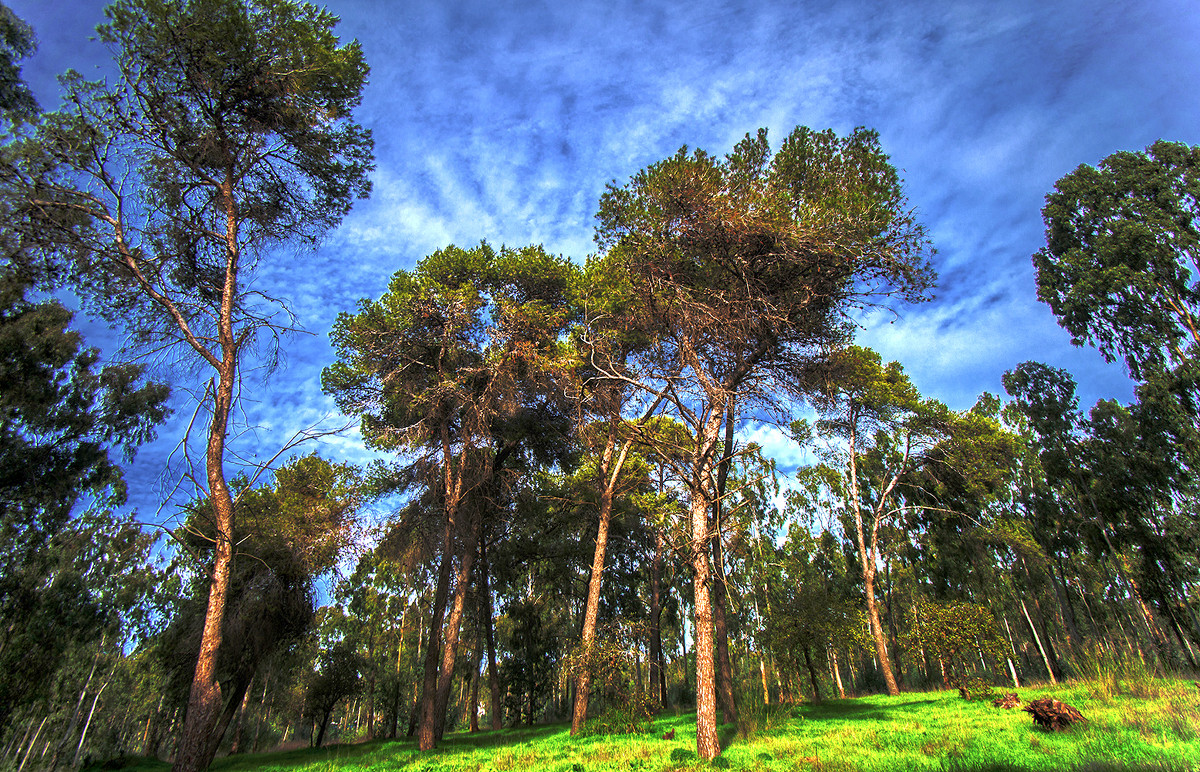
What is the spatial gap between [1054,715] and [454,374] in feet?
52.1

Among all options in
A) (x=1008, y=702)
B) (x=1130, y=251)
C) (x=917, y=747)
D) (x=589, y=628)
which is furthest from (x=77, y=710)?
(x=1130, y=251)

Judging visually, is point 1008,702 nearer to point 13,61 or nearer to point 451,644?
point 451,644

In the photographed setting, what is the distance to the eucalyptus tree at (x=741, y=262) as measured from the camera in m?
8.79

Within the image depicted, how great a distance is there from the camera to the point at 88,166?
8797mm

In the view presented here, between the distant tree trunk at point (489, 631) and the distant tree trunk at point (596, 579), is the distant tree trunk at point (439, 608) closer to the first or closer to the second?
the distant tree trunk at point (489, 631)

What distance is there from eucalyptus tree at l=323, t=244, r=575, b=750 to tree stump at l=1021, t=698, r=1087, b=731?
11.6m

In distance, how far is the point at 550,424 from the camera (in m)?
17.7

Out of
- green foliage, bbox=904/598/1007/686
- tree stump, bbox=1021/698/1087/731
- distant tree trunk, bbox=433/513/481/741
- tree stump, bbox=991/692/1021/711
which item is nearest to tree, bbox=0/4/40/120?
distant tree trunk, bbox=433/513/481/741

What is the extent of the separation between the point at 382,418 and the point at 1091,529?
120 feet

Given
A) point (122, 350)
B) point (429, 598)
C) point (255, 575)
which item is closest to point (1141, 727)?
point (122, 350)

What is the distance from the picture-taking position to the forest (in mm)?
8969

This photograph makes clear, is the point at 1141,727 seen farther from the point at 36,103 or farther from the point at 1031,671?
the point at 1031,671

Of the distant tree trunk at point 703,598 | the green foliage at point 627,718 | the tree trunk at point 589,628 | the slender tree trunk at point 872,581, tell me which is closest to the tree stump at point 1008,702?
the slender tree trunk at point 872,581

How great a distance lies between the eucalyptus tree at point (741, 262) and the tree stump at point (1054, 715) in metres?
5.41
